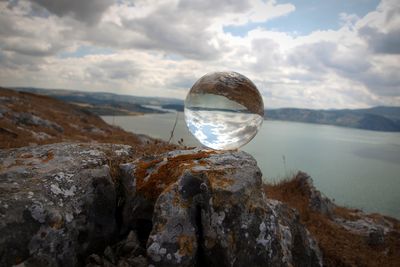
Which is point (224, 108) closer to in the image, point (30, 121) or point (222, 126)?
point (222, 126)

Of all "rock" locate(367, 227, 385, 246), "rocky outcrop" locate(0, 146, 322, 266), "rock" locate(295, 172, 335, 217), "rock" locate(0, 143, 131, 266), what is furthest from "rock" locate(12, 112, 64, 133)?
"rock" locate(367, 227, 385, 246)

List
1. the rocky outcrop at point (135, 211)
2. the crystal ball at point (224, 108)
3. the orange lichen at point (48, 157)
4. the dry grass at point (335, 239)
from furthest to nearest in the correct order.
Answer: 1. the dry grass at point (335, 239)
2. the crystal ball at point (224, 108)
3. the orange lichen at point (48, 157)
4. the rocky outcrop at point (135, 211)

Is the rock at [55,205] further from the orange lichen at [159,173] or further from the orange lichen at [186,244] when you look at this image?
the orange lichen at [186,244]

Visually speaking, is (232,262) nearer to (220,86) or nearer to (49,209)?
(49,209)

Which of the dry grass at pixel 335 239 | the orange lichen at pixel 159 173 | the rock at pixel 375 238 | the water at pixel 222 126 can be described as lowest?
the rock at pixel 375 238

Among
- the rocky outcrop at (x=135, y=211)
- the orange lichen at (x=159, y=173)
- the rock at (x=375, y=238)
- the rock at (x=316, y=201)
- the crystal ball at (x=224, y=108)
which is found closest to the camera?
the rocky outcrop at (x=135, y=211)

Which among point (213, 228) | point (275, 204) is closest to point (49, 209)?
point (213, 228)

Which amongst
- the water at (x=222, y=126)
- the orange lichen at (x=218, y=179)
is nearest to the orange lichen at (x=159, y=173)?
the orange lichen at (x=218, y=179)
